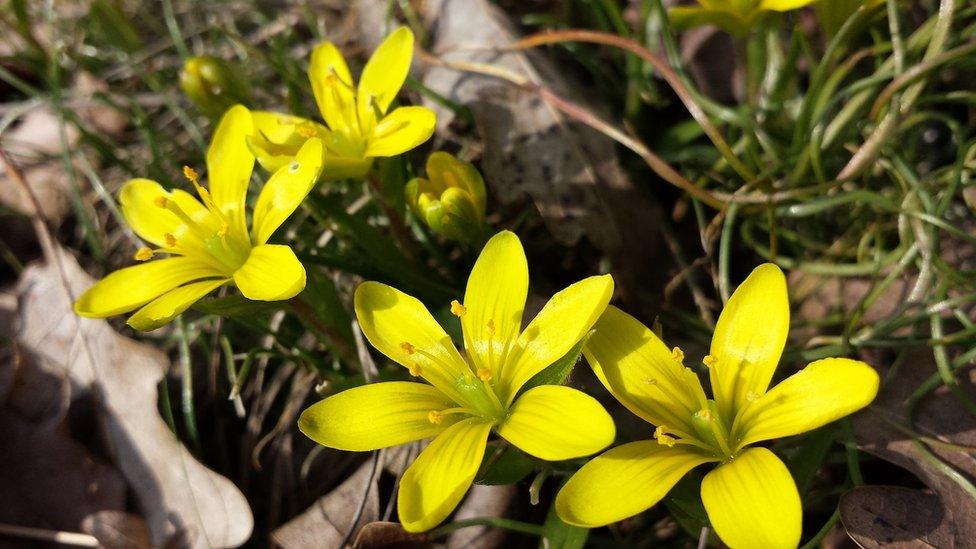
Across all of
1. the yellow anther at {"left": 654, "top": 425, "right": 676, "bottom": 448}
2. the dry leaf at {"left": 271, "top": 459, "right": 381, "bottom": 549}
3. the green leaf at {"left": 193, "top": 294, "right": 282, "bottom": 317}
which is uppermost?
the green leaf at {"left": 193, "top": 294, "right": 282, "bottom": 317}

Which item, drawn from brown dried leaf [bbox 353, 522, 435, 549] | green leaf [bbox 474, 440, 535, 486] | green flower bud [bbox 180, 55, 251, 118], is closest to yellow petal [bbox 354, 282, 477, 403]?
green leaf [bbox 474, 440, 535, 486]

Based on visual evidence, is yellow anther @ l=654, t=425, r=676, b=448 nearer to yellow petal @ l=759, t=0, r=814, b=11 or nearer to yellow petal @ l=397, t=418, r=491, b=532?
yellow petal @ l=397, t=418, r=491, b=532

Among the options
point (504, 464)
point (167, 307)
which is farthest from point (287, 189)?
point (504, 464)

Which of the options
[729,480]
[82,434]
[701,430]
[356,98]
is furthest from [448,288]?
[82,434]

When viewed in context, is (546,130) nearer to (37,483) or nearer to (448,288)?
(448,288)

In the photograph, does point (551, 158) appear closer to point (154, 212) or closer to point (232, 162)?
point (232, 162)

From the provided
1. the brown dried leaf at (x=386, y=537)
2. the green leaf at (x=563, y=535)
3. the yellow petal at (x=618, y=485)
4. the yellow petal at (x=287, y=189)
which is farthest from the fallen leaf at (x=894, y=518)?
the yellow petal at (x=287, y=189)
